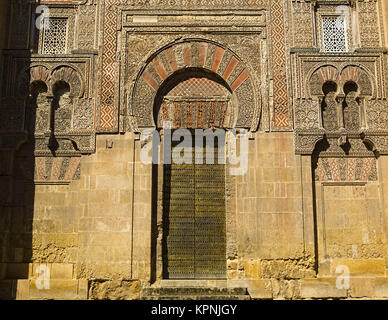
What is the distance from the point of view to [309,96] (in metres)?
8.93

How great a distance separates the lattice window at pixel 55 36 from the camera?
925 cm

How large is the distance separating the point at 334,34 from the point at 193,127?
10.4ft

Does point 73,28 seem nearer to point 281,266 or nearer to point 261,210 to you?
point 261,210

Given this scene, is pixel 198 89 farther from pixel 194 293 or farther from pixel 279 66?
pixel 194 293

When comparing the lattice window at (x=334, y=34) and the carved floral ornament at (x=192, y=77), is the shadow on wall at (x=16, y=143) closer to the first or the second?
the carved floral ornament at (x=192, y=77)

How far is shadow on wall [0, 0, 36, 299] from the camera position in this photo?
8523 mm

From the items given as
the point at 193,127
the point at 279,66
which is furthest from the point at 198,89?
the point at 279,66

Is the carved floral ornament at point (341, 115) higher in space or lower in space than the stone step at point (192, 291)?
higher

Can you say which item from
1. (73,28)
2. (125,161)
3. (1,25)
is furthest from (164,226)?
(1,25)

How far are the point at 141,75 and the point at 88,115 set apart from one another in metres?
1.18

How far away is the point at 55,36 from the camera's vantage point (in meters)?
9.30

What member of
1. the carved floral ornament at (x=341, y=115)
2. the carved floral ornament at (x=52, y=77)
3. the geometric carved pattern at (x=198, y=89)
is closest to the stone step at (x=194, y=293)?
the carved floral ornament at (x=341, y=115)

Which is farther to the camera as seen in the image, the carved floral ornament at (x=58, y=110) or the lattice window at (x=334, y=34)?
the lattice window at (x=334, y=34)

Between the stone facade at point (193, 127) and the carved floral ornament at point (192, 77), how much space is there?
0.02m
